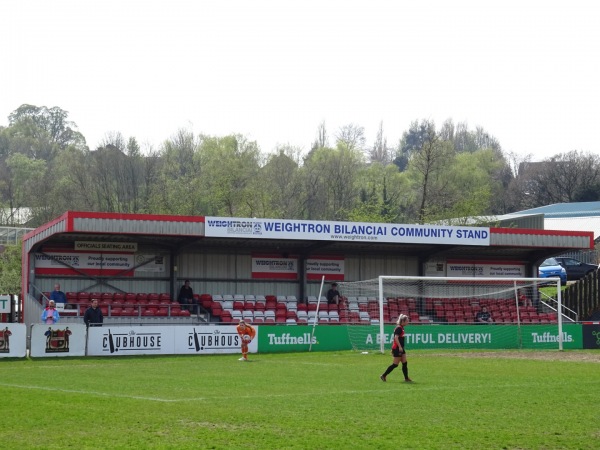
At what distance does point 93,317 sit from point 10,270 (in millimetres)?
28976

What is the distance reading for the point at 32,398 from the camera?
1809cm

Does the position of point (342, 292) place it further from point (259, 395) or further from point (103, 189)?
point (103, 189)

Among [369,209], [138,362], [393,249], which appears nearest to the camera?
[138,362]

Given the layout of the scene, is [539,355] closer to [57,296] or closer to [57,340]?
[57,340]

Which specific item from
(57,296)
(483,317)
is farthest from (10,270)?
(483,317)

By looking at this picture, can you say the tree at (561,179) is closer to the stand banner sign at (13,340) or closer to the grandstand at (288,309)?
the grandstand at (288,309)

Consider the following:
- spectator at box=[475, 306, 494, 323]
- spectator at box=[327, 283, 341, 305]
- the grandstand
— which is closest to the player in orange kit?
the grandstand

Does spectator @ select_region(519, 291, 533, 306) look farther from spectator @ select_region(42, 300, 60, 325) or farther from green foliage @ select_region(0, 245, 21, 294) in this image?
green foliage @ select_region(0, 245, 21, 294)

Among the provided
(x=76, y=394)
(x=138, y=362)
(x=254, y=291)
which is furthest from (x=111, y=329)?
(x=76, y=394)

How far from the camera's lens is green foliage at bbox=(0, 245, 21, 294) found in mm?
58844

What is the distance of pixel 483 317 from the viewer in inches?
1699

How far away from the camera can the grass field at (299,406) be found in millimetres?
13133

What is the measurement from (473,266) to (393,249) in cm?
498

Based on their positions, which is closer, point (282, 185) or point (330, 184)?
point (282, 185)
